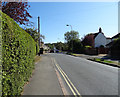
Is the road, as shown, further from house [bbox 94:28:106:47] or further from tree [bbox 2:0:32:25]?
house [bbox 94:28:106:47]

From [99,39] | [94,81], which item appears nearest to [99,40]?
[99,39]

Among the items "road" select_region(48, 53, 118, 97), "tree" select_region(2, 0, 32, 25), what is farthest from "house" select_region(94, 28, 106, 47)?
"tree" select_region(2, 0, 32, 25)

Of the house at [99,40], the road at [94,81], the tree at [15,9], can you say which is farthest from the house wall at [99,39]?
the tree at [15,9]

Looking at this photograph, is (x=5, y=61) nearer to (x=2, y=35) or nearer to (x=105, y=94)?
(x=2, y=35)

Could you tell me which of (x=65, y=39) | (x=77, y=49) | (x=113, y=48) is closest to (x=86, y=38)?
(x=77, y=49)

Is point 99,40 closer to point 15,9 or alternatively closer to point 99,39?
point 99,39

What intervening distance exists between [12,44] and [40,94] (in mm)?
2356

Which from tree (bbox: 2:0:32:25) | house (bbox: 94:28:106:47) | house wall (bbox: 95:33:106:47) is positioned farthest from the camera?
house wall (bbox: 95:33:106:47)

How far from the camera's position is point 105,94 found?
4539 mm

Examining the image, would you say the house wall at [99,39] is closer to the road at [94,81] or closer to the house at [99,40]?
the house at [99,40]

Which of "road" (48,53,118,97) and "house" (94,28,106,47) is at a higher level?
"house" (94,28,106,47)

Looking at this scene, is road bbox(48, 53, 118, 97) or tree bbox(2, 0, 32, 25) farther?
tree bbox(2, 0, 32, 25)

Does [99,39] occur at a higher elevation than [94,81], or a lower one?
higher

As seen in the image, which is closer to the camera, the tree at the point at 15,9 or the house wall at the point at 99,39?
the tree at the point at 15,9
